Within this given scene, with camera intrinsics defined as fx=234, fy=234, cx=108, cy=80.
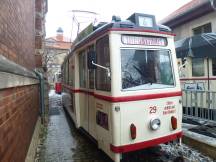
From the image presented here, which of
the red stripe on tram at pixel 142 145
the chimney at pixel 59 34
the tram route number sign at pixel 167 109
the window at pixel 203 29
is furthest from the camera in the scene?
the chimney at pixel 59 34

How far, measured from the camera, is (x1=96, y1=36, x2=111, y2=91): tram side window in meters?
4.43

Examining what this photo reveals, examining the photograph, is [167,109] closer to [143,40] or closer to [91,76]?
[143,40]

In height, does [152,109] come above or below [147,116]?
above

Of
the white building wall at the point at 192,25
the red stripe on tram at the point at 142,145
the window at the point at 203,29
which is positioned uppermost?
the white building wall at the point at 192,25

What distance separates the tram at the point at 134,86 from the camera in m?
4.20

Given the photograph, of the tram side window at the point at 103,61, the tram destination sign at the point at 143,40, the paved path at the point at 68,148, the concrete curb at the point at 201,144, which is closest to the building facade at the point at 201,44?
the concrete curb at the point at 201,144

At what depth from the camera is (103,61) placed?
4695 mm

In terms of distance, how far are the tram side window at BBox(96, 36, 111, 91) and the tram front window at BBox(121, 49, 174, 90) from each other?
308 mm

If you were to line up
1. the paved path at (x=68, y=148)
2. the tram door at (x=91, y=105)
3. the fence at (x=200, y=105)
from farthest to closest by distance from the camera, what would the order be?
the fence at (x=200, y=105), the tram door at (x=91, y=105), the paved path at (x=68, y=148)

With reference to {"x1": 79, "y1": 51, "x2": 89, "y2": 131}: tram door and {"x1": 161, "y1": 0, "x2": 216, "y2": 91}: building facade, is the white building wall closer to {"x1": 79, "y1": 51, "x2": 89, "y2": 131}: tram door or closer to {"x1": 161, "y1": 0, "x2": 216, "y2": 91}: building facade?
{"x1": 161, "y1": 0, "x2": 216, "y2": 91}: building facade

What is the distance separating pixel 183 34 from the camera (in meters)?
11.4

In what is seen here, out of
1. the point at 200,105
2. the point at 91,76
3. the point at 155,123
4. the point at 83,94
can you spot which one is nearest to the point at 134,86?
the point at 155,123

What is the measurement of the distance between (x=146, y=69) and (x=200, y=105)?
10.9 ft

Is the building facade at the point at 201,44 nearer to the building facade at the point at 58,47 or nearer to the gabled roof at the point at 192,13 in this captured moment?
the gabled roof at the point at 192,13
